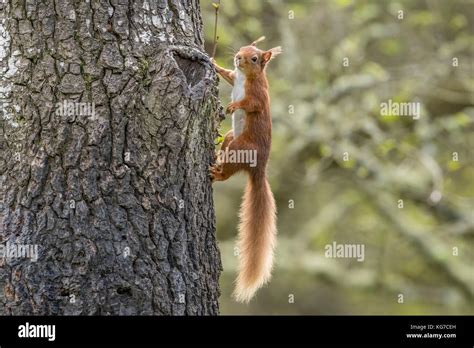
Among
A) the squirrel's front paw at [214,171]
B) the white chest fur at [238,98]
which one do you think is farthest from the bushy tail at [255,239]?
the squirrel's front paw at [214,171]

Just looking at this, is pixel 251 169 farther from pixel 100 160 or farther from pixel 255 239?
pixel 100 160

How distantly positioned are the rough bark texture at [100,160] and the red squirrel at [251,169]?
49 centimetres

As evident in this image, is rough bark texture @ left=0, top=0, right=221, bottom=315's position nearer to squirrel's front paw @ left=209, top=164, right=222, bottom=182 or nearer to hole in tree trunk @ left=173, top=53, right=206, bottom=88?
hole in tree trunk @ left=173, top=53, right=206, bottom=88

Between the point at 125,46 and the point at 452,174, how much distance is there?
23.7 feet

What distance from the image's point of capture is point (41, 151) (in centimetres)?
328

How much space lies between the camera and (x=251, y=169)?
447 cm

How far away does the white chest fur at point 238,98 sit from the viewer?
466cm

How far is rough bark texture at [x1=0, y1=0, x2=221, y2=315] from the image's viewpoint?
3.22m

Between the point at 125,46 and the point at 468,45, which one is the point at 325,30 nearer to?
the point at 468,45

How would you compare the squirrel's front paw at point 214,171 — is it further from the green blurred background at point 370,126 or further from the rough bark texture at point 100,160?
the green blurred background at point 370,126

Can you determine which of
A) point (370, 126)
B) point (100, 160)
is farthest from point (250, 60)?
point (370, 126)

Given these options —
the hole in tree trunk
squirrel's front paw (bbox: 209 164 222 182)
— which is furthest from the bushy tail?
the hole in tree trunk
